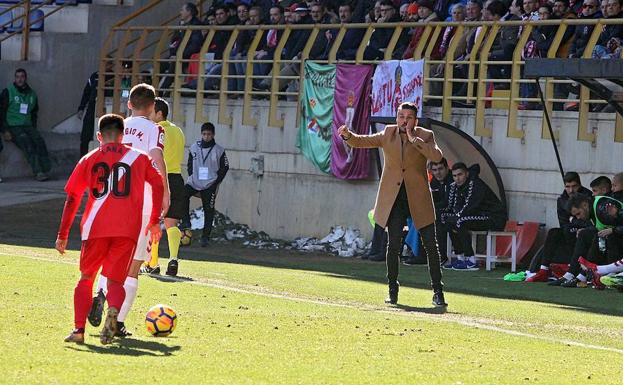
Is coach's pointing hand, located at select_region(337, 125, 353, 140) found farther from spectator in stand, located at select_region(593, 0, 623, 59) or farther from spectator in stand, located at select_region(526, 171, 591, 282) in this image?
spectator in stand, located at select_region(593, 0, 623, 59)

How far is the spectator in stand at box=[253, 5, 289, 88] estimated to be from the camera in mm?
27891

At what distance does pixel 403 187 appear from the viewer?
15031 millimetres

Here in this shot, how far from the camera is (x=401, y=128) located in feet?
49.2

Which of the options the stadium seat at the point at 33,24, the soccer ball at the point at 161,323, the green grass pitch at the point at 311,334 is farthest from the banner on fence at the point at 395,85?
the soccer ball at the point at 161,323

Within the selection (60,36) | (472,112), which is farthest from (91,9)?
(472,112)

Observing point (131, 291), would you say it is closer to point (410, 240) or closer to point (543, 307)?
point (543, 307)

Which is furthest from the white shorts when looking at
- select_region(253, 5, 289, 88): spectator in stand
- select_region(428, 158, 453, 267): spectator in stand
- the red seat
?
the red seat

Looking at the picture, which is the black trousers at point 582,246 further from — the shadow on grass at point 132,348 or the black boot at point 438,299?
the shadow on grass at point 132,348

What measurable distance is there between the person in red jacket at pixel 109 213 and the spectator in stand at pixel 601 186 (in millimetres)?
9812

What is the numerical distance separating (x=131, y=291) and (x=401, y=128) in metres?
4.36

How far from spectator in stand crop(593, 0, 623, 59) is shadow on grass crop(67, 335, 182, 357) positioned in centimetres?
1256

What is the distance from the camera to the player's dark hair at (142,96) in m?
12.8

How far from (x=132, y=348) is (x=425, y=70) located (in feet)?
47.4

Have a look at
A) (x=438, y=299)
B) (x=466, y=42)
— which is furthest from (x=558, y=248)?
(x=466, y=42)
